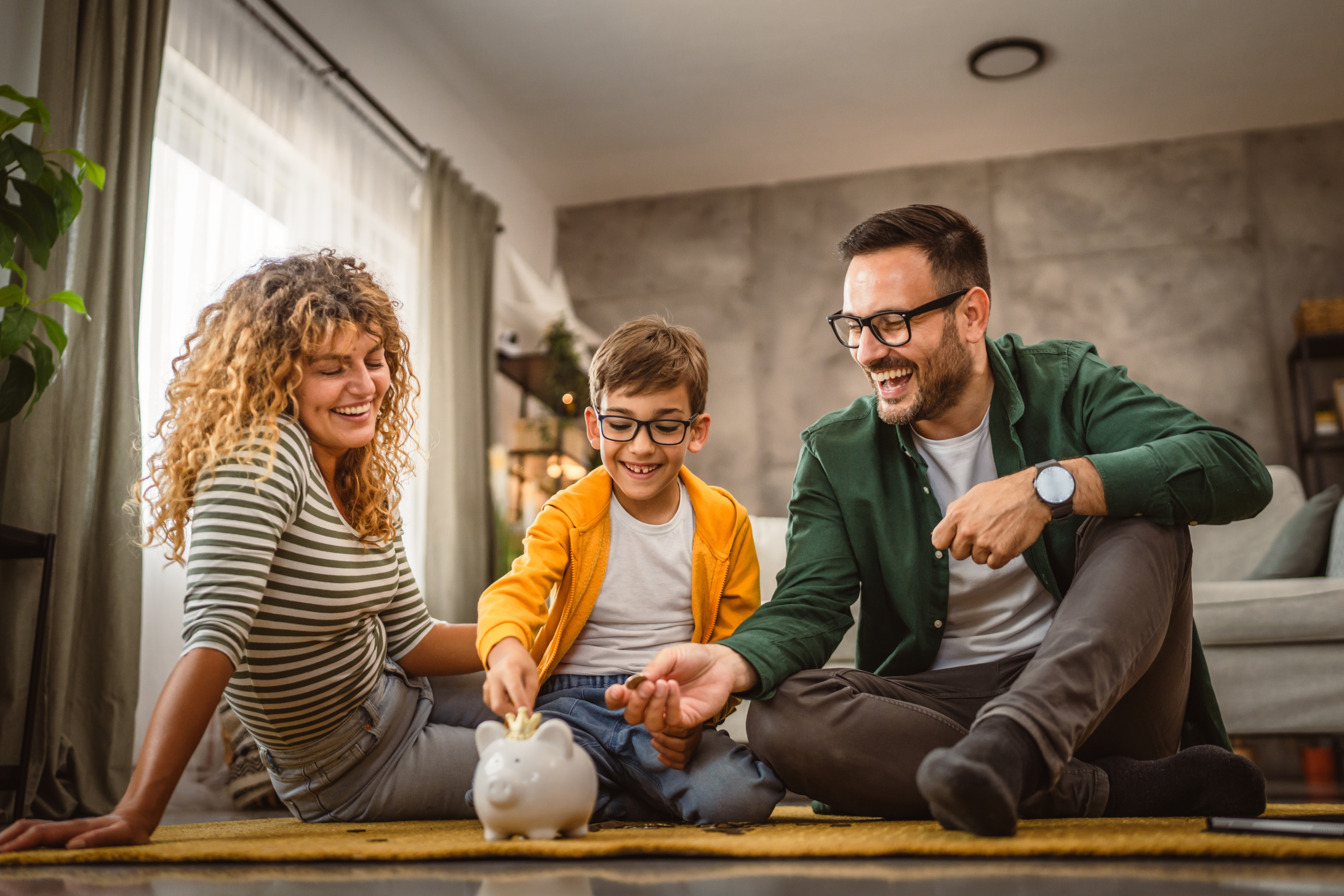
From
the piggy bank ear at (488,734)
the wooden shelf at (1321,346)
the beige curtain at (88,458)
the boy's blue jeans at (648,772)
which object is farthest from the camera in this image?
the wooden shelf at (1321,346)

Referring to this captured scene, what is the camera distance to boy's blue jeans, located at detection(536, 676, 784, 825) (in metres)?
1.38

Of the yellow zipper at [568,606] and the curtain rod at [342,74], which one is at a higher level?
the curtain rod at [342,74]

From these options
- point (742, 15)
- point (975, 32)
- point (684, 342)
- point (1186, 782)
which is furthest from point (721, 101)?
point (1186, 782)

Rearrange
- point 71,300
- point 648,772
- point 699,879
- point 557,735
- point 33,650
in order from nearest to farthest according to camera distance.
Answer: point 699,879 → point 557,735 → point 648,772 → point 71,300 → point 33,650

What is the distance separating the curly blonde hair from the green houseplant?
0.35 meters

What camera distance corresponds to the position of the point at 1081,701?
1.03 meters

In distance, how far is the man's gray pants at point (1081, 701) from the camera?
3.59 feet

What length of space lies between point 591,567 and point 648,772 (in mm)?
329

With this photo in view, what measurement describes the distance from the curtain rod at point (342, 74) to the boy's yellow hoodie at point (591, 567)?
2.47 m

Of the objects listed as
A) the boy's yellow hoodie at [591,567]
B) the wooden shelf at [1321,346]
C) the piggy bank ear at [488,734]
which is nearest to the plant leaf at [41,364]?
the boy's yellow hoodie at [591,567]

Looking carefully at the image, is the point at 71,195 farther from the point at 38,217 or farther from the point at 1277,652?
the point at 1277,652

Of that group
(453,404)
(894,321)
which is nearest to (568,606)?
(894,321)

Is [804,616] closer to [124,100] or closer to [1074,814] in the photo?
[1074,814]

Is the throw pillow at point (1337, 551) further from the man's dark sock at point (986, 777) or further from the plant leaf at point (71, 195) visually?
the plant leaf at point (71, 195)
